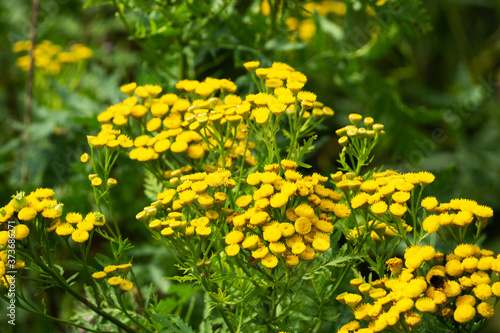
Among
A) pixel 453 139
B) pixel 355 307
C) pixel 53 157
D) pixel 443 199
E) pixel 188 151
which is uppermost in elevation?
pixel 188 151

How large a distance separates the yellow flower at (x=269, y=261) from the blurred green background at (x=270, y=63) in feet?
1.29

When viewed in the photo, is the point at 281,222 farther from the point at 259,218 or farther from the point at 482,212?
the point at 482,212

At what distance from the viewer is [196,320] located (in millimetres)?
1696

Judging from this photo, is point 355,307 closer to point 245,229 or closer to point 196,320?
point 245,229

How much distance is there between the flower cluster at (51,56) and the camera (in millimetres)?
2404

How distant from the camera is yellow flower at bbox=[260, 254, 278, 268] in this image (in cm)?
96

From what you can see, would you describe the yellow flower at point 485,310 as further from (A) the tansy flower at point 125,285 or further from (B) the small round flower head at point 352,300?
(A) the tansy flower at point 125,285

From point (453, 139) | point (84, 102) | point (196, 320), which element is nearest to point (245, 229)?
point (196, 320)

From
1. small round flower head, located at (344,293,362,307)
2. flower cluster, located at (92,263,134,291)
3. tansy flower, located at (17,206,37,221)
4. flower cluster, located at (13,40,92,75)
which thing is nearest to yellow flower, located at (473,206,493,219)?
small round flower head, located at (344,293,362,307)

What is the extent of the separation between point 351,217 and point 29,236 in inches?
25.7

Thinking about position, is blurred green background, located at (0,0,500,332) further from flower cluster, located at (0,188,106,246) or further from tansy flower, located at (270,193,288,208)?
flower cluster, located at (0,188,106,246)

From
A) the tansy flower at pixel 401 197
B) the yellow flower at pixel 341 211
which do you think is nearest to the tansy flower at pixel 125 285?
the yellow flower at pixel 341 211

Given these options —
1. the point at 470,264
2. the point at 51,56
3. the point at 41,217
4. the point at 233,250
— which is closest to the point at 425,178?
the point at 470,264

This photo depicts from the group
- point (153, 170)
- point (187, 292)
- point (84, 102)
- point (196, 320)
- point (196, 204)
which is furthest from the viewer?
point (84, 102)
